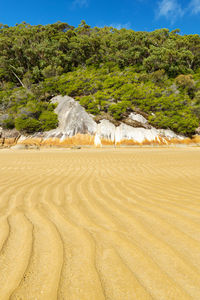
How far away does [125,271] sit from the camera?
129cm

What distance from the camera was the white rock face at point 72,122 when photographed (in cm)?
2200

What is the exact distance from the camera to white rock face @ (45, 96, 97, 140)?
72.2ft

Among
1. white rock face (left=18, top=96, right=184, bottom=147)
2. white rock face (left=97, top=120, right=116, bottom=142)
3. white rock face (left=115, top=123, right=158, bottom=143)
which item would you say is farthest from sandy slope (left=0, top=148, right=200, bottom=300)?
white rock face (left=115, top=123, right=158, bottom=143)

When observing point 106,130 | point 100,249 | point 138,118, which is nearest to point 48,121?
point 106,130

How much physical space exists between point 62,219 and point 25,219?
19.0 inches

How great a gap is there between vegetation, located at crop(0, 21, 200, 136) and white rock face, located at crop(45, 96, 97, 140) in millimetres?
1047

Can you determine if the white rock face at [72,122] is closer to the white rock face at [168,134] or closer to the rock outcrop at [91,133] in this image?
the rock outcrop at [91,133]

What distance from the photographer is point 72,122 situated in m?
22.6

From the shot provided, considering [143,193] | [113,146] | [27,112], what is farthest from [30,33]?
[143,193]

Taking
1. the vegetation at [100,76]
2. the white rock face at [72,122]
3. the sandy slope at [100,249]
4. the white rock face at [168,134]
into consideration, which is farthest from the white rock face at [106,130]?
the sandy slope at [100,249]

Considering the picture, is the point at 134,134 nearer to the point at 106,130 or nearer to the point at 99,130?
the point at 106,130

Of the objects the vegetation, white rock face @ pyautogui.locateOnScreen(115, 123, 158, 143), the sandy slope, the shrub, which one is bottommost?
the sandy slope

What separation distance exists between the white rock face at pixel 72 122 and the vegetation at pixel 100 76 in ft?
3.44

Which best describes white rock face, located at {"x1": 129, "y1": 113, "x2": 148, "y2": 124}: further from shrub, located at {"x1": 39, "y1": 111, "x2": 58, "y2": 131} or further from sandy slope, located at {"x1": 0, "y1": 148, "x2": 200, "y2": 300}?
sandy slope, located at {"x1": 0, "y1": 148, "x2": 200, "y2": 300}
